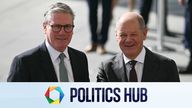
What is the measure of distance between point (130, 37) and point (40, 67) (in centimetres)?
37

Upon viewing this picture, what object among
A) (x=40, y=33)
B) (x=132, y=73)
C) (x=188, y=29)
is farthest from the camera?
(x=188, y=29)

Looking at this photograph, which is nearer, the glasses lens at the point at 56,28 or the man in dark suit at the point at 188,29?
the glasses lens at the point at 56,28

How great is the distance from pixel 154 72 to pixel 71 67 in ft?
1.08

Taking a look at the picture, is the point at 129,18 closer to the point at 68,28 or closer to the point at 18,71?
the point at 68,28

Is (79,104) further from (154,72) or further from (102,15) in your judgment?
(102,15)

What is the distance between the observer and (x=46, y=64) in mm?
2205

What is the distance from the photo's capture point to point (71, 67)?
2252mm

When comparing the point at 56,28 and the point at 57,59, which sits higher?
the point at 56,28

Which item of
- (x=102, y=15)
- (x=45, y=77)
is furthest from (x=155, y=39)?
(x=45, y=77)

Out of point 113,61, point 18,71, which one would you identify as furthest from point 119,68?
point 18,71

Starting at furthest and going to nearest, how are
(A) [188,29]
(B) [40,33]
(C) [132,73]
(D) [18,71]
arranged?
1. (A) [188,29]
2. (B) [40,33]
3. (C) [132,73]
4. (D) [18,71]

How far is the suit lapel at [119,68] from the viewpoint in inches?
87.7

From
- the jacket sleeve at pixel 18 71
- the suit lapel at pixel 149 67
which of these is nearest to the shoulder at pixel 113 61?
the suit lapel at pixel 149 67

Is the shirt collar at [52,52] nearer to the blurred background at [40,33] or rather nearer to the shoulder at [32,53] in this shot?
the shoulder at [32,53]
